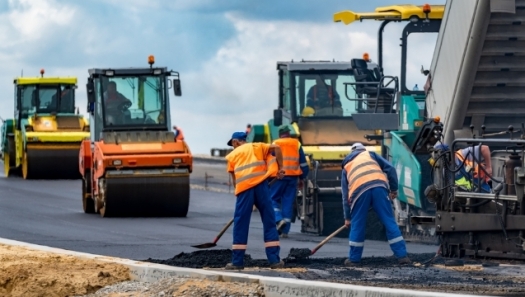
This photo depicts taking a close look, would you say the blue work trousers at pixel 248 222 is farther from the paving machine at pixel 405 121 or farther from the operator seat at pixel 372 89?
the operator seat at pixel 372 89

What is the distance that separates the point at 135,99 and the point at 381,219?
30.4 feet

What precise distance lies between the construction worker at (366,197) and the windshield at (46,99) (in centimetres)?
1894

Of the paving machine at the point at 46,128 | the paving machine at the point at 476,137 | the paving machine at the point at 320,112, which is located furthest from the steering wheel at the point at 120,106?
the paving machine at the point at 46,128

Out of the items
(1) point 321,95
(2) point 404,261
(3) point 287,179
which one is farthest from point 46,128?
(2) point 404,261

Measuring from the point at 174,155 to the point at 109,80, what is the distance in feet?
6.51

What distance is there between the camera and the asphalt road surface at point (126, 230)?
15.2 m

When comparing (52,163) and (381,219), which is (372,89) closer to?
(381,219)

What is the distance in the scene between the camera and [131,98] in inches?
851

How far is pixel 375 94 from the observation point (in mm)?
18266

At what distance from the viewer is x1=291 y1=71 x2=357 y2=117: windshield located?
2081 cm

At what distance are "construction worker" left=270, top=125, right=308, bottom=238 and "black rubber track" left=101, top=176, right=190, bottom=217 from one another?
10.5 feet

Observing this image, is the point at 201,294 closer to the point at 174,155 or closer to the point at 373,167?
the point at 373,167

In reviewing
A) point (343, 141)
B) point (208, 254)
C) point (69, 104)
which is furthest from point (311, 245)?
point (69, 104)

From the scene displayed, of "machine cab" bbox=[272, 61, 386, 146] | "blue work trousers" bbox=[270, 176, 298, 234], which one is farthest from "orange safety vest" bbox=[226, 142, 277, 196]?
"machine cab" bbox=[272, 61, 386, 146]
